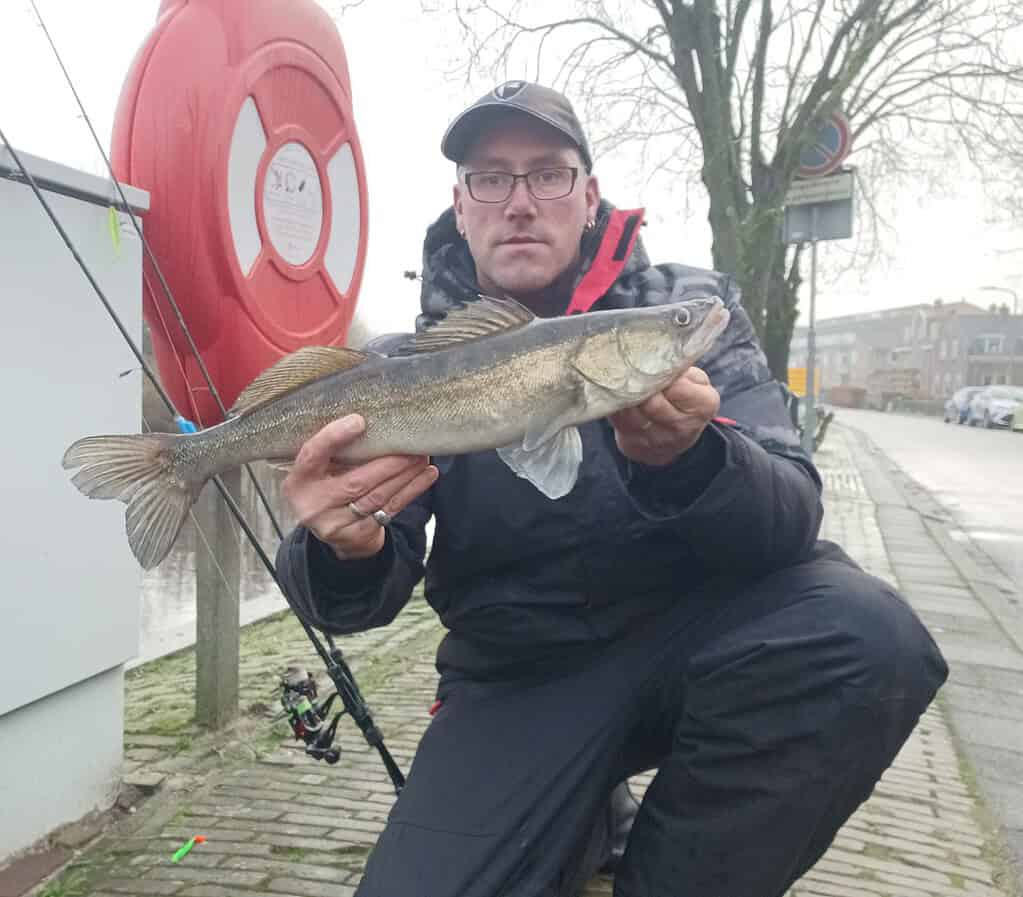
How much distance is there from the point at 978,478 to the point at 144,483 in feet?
61.6

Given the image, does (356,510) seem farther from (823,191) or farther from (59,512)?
(823,191)

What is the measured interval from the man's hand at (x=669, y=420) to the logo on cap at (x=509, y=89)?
46.1 inches

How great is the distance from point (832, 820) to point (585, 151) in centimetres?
200

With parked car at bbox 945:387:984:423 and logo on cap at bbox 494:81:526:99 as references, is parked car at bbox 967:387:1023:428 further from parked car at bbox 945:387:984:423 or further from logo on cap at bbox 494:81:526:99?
logo on cap at bbox 494:81:526:99

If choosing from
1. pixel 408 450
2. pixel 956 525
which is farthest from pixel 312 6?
pixel 956 525

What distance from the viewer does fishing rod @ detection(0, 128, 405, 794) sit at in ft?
8.56

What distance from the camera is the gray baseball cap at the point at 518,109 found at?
2.72m

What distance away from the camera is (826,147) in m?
13.0

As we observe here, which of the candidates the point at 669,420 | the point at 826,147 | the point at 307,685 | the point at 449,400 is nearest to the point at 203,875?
the point at 307,685

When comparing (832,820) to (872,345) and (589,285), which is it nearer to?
(589,285)

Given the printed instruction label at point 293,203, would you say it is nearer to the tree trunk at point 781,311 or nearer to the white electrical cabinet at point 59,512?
the white electrical cabinet at point 59,512

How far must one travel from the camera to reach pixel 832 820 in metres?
2.26

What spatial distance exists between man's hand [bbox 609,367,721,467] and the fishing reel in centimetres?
155

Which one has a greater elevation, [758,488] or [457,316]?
[457,316]
